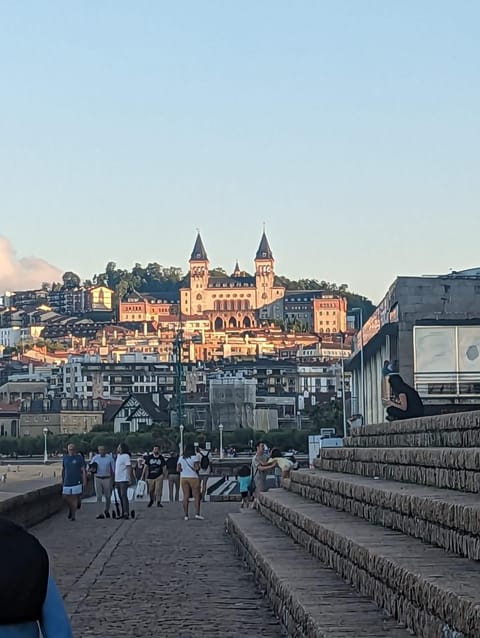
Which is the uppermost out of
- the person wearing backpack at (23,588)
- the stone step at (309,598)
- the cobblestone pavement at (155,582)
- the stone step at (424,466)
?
the stone step at (424,466)

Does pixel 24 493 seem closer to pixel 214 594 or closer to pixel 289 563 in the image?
pixel 214 594

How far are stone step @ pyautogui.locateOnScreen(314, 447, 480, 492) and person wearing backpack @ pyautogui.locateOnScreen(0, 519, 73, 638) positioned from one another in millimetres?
3953

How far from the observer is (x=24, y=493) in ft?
65.0

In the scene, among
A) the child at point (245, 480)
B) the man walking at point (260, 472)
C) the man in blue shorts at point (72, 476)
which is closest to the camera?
the man in blue shorts at point (72, 476)

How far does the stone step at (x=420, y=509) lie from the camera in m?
6.73

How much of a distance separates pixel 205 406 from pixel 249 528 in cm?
13369

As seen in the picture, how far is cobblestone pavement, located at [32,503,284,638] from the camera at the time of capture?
950 centimetres

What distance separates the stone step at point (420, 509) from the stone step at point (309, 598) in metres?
0.54

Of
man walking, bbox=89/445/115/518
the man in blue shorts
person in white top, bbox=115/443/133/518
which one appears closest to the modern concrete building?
man walking, bbox=89/445/115/518

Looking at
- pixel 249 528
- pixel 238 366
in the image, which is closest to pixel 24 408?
pixel 238 366

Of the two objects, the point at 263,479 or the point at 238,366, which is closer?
the point at 263,479

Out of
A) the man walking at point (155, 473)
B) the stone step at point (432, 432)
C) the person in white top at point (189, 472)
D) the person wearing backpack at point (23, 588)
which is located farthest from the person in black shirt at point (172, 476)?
the person wearing backpack at point (23, 588)

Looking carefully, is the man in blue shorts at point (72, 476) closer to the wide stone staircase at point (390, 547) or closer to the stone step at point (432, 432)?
the stone step at point (432, 432)

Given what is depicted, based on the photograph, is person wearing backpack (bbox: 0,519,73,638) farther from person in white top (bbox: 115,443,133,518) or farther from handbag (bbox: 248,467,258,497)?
handbag (bbox: 248,467,258,497)
